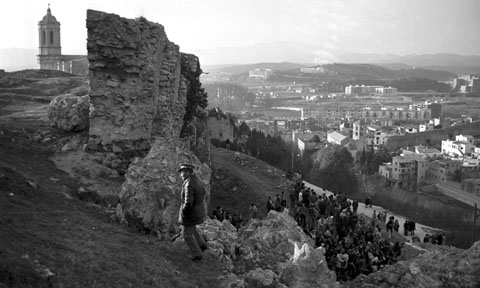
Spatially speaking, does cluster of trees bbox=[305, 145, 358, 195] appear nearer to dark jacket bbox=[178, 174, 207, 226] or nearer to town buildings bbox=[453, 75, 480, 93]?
dark jacket bbox=[178, 174, 207, 226]

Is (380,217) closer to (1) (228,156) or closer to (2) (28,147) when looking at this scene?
(1) (228,156)

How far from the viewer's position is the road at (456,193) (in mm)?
42725

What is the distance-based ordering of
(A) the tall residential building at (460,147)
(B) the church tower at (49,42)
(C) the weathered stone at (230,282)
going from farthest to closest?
(A) the tall residential building at (460,147), (B) the church tower at (49,42), (C) the weathered stone at (230,282)

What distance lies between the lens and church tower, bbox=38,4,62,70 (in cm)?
5603

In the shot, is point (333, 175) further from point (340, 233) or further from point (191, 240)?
point (191, 240)

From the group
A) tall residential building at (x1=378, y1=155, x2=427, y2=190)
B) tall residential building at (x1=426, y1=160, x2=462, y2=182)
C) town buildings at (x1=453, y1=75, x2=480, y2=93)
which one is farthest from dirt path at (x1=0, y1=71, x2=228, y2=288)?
town buildings at (x1=453, y1=75, x2=480, y2=93)

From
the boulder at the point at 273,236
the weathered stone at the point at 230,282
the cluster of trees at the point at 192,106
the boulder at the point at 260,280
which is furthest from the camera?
the cluster of trees at the point at 192,106

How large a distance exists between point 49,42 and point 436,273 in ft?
182

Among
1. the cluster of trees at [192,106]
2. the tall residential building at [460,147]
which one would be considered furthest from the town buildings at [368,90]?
the cluster of trees at [192,106]

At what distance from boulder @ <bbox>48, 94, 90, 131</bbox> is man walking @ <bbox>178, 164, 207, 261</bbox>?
9266 millimetres

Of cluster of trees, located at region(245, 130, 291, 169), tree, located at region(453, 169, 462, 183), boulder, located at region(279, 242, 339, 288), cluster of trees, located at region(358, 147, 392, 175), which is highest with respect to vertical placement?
boulder, located at region(279, 242, 339, 288)

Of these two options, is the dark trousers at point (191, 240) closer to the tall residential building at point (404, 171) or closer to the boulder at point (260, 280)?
the boulder at point (260, 280)

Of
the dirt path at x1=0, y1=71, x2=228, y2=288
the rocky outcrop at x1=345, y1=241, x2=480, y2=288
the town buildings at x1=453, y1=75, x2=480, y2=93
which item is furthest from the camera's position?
the town buildings at x1=453, y1=75, x2=480, y2=93

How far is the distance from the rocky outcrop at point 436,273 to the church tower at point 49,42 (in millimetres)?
53096
